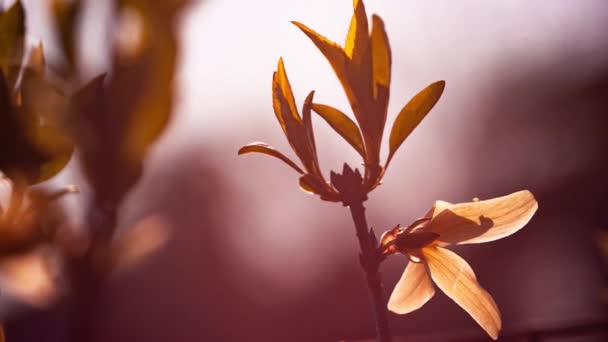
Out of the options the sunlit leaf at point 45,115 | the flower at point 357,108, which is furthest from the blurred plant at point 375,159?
the sunlit leaf at point 45,115

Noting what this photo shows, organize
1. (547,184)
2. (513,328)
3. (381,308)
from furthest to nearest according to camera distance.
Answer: (547,184) < (513,328) < (381,308)

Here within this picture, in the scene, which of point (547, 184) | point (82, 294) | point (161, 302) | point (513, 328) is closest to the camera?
point (82, 294)

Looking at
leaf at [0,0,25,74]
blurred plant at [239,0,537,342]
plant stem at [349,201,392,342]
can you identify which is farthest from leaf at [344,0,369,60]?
leaf at [0,0,25,74]

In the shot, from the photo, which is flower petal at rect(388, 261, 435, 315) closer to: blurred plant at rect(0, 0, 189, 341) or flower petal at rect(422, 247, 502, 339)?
flower petal at rect(422, 247, 502, 339)

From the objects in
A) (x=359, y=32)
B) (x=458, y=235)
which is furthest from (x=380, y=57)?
(x=458, y=235)

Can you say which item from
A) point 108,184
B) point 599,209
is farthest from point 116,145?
point 599,209

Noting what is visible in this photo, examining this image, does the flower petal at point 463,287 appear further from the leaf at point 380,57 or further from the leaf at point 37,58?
the leaf at point 37,58

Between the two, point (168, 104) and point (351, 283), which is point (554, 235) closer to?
point (351, 283)
